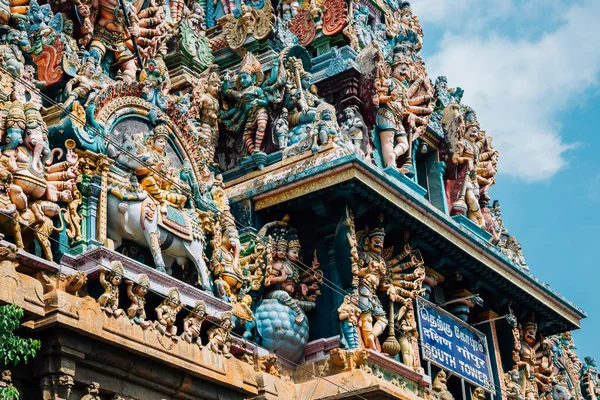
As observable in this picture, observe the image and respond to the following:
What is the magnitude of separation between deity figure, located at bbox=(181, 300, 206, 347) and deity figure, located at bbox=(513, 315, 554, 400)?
A: 35.6 ft

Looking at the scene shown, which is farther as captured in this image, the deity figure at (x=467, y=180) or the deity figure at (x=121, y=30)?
the deity figure at (x=467, y=180)

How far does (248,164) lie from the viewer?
2367 centimetres

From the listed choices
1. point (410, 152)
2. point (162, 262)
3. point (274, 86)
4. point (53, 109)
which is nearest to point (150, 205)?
point (162, 262)

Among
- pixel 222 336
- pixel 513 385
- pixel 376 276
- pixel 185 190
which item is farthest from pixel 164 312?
pixel 513 385

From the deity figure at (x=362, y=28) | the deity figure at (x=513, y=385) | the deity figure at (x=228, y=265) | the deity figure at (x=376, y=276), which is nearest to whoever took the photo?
the deity figure at (x=228, y=265)

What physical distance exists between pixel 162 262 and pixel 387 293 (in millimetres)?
5958

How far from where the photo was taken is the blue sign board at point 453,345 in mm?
24188

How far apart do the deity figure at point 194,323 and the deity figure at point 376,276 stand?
4134 millimetres

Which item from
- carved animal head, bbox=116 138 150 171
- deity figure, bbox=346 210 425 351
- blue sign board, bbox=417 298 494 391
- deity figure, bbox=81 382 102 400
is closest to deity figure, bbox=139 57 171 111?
carved animal head, bbox=116 138 150 171

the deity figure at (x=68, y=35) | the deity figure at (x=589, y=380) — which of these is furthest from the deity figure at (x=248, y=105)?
the deity figure at (x=589, y=380)

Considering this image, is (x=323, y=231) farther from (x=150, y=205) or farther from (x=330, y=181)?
(x=150, y=205)

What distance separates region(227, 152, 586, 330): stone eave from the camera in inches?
859

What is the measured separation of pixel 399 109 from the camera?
25750 millimetres

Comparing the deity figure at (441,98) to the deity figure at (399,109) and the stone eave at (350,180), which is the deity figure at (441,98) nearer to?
the deity figure at (399,109)
